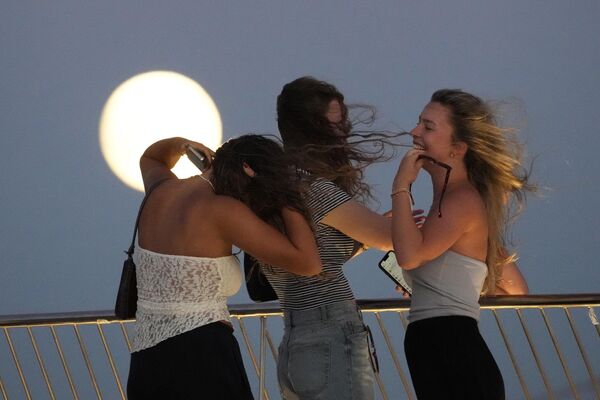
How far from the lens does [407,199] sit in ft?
13.2

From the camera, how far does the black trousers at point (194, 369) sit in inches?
141

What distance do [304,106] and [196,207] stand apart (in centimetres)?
63

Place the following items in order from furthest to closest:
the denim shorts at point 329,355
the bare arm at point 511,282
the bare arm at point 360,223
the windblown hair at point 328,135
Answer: the bare arm at point 511,282 → the windblown hair at point 328,135 → the bare arm at point 360,223 → the denim shorts at point 329,355

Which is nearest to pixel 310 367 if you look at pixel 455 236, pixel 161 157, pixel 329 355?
pixel 329 355

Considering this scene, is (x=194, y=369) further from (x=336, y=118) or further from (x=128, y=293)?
(x=336, y=118)

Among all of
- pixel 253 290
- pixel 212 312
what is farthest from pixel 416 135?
pixel 212 312

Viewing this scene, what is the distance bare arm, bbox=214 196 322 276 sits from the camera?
357 cm

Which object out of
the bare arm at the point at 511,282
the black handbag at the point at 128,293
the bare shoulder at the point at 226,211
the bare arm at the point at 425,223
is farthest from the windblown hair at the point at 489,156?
the black handbag at the point at 128,293

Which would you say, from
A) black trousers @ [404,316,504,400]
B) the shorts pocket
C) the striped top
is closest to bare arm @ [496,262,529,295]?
black trousers @ [404,316,504,400]

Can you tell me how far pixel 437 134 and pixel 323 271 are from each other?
724 millimetres

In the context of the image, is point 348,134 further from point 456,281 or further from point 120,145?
point 120,145

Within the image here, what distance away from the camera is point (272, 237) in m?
3.60

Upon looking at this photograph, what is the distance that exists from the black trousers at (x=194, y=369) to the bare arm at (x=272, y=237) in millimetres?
277

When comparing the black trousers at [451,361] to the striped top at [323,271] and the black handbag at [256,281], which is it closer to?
the striped top at [323,271]
